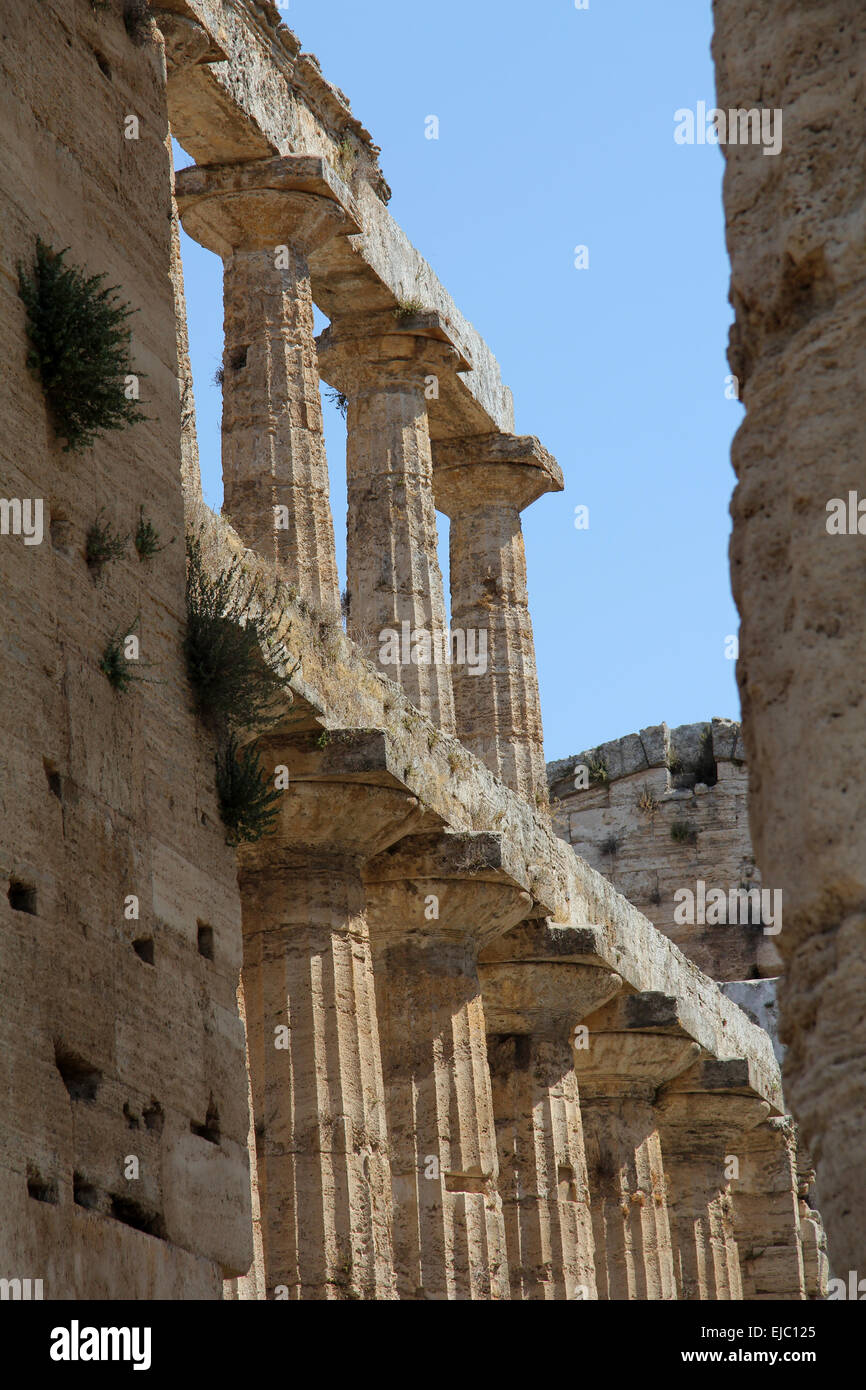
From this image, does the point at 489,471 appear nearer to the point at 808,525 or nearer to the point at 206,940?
the point at 206,940

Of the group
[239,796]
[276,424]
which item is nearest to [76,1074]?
[239,796]

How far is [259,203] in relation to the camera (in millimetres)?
15289

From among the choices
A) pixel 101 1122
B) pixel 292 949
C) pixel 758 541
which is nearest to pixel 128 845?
pixel 101 1122

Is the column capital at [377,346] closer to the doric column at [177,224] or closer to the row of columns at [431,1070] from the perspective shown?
the doric column at [177,224]

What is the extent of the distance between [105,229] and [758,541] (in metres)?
6.08

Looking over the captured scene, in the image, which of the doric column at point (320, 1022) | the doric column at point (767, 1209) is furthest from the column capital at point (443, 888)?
the doric column at point (767, 1209)

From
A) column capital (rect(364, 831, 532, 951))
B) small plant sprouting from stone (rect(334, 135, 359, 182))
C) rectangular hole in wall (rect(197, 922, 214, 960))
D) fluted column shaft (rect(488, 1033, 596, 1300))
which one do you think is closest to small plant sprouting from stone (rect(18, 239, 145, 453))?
rectangular hole in wall (rect(197, 922, 214, 960))

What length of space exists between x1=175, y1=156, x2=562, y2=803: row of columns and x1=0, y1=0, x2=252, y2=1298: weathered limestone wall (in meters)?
2.75

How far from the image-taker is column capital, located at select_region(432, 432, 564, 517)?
19984 mm

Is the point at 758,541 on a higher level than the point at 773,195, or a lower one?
lower

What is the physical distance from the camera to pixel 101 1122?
8547 mm

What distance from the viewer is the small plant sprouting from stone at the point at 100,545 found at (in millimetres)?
9570

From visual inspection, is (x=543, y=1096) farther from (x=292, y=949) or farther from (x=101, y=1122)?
(x=101, y=1122)

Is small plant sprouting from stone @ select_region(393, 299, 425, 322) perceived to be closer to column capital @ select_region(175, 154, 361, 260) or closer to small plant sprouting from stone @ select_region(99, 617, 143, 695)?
column capital @ select_region(175, 154, 361, 260)
